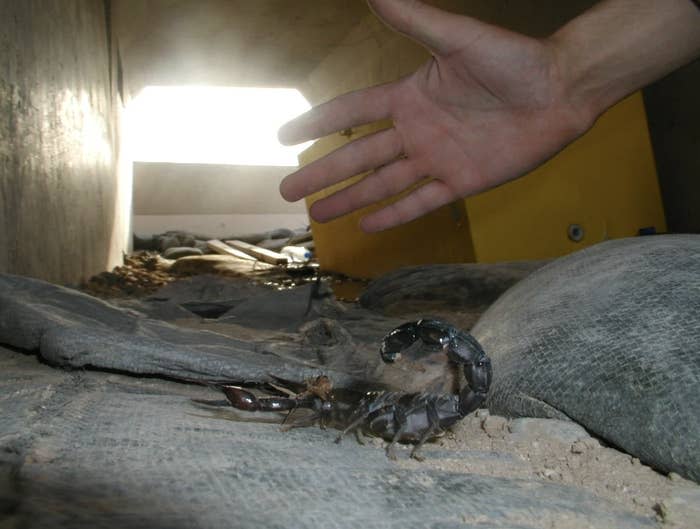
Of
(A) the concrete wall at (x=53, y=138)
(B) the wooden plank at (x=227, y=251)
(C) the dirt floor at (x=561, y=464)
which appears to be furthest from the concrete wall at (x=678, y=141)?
(B) the wooden plank at (x=227, y=251)

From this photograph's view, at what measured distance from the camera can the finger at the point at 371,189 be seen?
2154 mm

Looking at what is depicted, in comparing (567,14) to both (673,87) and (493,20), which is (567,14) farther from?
(673,87)

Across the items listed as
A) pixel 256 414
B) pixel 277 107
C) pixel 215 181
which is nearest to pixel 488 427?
pixel 256 414

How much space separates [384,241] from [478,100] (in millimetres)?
4236

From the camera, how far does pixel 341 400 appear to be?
1402 millimetres

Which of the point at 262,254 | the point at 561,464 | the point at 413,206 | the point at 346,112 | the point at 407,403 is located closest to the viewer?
the point at 561,464

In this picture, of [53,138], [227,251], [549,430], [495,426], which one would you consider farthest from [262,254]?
[549,430]

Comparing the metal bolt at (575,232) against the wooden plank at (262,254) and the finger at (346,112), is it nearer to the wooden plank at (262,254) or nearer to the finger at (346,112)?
the finger at (346,112)

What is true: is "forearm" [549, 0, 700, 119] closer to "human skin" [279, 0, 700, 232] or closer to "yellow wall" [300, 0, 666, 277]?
"human skin" [279, 0, 700, 232]

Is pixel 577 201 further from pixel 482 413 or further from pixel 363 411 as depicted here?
pixel 363 411

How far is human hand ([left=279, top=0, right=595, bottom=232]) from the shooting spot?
1.68 metres

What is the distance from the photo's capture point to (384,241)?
20.1ft

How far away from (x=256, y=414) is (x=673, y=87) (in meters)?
4.17

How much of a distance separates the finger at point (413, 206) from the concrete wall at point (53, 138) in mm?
1355
